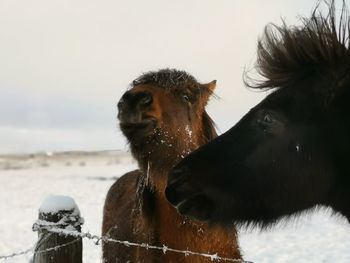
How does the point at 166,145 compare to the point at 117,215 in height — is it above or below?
above

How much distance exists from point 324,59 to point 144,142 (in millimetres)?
1326

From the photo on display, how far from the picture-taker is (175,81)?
3.32 meters

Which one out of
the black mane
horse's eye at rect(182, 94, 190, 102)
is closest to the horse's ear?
the black mane

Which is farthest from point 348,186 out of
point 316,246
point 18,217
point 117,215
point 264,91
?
point 18,217

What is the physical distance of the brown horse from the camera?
10.2 ft

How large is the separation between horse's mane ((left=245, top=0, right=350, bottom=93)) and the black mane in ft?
2.25

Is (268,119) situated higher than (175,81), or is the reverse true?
(175,81)

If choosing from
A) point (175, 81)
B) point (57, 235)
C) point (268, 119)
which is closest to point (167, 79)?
point (175, 81)

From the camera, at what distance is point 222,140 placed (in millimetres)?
2479

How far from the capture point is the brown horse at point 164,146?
123 inches

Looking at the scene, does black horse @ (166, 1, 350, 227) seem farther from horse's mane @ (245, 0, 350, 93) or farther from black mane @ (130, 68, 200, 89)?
→ black mane @ (130, 68, 200, 89)

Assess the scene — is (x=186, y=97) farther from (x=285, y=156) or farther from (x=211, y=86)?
(x=285, y=156)

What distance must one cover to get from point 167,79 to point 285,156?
117 cm

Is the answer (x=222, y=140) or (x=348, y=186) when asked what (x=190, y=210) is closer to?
(x=222, y=140)
